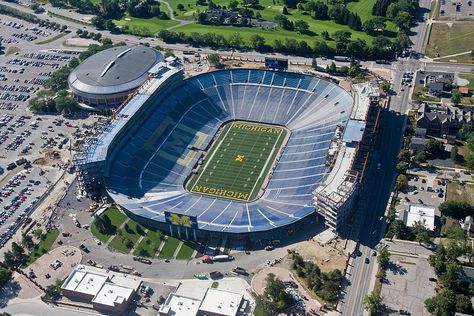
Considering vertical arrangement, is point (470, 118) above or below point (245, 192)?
above

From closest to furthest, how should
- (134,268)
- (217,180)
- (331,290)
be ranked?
(331,290)
(134,268)
(217,180)

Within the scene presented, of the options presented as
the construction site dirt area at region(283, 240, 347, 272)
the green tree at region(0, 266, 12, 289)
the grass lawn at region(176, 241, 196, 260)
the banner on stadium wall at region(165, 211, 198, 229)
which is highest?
Result: the banner on stadium wall at region(165, 211, 198, 229)

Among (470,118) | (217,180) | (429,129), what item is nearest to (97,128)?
(217,180)

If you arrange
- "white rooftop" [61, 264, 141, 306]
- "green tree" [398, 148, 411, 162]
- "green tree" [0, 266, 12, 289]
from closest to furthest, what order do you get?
"white rooftop" [61, 264, 141, 306]
"green tree" [0, 266, 12, 289]
"green tree" [398, 148, 411, 162]

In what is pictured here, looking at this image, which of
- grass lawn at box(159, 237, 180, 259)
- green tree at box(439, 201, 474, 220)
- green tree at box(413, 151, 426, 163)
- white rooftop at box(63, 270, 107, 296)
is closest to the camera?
white rooftop at box(63, 270, 107, 296)

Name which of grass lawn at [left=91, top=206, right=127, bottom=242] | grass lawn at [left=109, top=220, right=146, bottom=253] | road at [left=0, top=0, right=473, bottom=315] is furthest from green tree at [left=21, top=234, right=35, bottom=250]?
road at [left=0, top=0, right=473, bottom=315]

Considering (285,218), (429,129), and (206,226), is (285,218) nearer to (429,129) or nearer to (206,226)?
(206,226)

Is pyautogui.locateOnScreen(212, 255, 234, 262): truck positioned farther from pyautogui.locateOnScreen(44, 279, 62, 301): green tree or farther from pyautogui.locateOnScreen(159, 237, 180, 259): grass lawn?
pyautogui.locateOnScreen(44, 279, 62, 301): green tree

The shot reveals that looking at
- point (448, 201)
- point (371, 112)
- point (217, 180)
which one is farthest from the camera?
point (371, 112)
